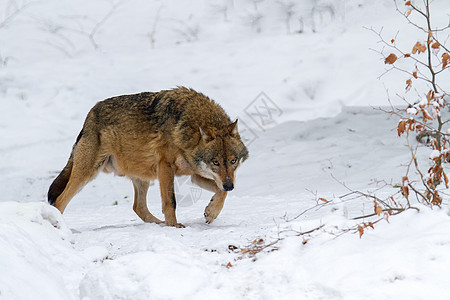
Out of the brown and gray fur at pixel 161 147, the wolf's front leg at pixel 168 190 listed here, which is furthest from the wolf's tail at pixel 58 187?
the wolf's front leg at pixel 168 190

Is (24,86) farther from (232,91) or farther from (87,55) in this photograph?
(232,91)

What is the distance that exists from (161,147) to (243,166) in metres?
4.24

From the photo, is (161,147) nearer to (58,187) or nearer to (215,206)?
(215,206)

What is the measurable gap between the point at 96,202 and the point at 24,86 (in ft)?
15.5

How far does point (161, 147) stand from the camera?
22.4 feet

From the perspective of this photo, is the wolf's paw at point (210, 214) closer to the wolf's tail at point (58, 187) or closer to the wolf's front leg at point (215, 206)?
the wolf's front leg at point (215, 206)

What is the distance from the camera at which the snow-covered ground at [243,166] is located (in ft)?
12.0

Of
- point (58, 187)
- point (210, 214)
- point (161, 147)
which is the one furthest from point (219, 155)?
point (58, 187)

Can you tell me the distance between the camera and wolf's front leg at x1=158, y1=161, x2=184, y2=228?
6.73 m

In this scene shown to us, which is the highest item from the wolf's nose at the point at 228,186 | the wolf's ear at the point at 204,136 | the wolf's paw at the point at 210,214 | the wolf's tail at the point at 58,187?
the wolf's ear at the point at 204,136

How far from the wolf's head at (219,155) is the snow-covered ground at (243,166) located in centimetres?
57

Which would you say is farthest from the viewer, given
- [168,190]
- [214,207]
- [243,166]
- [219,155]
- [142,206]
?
[243,166]

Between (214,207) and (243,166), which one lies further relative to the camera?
(243,166)

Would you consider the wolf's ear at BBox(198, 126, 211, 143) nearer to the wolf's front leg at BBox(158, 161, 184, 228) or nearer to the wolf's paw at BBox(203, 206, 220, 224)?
the wolf's front leg at BBox(158, 161, 184, 228)
